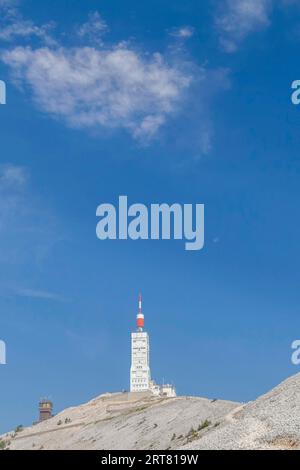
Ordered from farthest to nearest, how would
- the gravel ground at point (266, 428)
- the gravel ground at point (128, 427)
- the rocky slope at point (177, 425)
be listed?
the gravel ground at point (128, 427), the rocky slope at point (177, 425), the gravel ground at point (266, 428)

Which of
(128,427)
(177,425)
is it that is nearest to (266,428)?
(177,425)

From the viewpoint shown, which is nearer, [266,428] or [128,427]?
[266,428]

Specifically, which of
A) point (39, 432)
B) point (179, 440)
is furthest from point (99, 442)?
point (39, 432)

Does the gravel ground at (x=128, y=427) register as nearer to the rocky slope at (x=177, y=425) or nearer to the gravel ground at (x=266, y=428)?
the rocky slope at (x=177, y=425)

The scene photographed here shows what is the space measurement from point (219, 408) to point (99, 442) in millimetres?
23068

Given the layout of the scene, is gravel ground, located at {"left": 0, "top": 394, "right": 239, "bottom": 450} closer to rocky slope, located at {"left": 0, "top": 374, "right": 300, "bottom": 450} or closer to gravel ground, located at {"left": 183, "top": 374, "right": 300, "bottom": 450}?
rocky slope, located at {"left": 0, "top": 374, "right": 300, "bottom": 450}

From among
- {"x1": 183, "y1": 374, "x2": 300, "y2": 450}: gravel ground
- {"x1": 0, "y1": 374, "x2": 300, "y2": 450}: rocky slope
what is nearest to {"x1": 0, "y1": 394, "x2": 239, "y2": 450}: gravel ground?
{"x1": 0, "y1": 374, "x2": 300, "y2": 450}: rocky slope

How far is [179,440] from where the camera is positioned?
258 ft

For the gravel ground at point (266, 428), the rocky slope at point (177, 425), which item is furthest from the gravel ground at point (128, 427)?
the gravel ground at point (266, 428)

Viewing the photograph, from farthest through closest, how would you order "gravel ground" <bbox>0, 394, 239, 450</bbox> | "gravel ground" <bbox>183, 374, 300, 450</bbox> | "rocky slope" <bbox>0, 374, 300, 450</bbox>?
"gravel ground" <bbox>0, 394, 239, 450</bbox> → "rocky slope" <bbox>0, 374, 300, 450</bbox> → "gravel ground" <bbox>183, 374, 300, 450</bbox>

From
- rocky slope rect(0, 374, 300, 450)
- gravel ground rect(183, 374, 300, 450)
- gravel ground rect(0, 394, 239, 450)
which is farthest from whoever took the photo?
gravel ground rect(0, 394, 239, 450)

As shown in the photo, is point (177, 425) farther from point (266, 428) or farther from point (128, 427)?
point (266, 428)

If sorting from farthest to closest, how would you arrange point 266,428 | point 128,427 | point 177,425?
point 128,427 → point 177,425 → point 266,428
